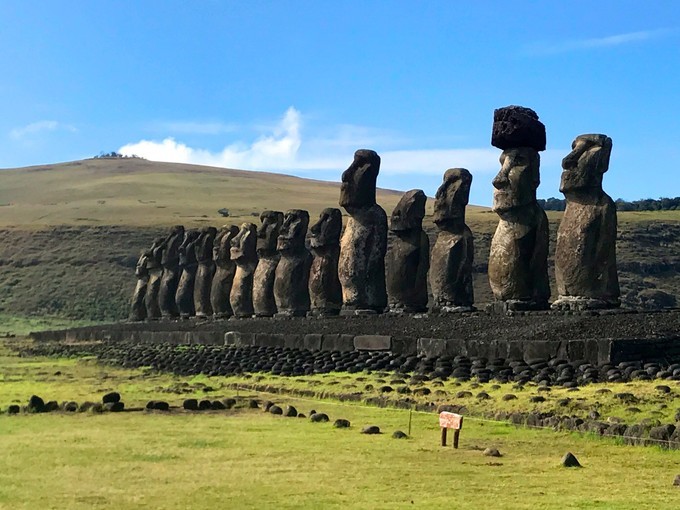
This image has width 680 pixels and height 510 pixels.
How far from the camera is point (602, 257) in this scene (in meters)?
18.5

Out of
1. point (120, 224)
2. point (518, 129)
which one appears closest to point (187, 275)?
point (518, 129)

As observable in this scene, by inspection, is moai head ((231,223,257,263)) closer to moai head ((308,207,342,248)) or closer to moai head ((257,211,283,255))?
moai head ((257,211,283,255))

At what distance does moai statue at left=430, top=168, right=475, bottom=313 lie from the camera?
21.9 m

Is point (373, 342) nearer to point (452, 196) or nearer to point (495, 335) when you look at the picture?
point (495, 335)

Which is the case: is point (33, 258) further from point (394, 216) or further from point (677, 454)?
point (677, 454)

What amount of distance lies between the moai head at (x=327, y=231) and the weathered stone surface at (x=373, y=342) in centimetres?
804

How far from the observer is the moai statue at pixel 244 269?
103 feet

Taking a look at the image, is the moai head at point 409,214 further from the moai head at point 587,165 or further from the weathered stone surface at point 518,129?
the moai head at point 587,165

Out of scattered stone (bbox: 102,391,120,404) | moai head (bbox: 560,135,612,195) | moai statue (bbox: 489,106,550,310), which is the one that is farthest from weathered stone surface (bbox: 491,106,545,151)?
scattered stone (bbox: 102,391,120,404)

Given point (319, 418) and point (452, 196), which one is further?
point (452, 196)

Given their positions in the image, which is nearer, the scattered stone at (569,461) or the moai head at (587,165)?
the scattered stone at (569,461)

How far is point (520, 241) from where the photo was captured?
64.5 feet

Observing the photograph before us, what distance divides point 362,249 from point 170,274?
47.6 feet

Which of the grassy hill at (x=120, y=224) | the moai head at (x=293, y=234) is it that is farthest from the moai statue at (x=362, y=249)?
the grassy hill at (x=120, y=224)
